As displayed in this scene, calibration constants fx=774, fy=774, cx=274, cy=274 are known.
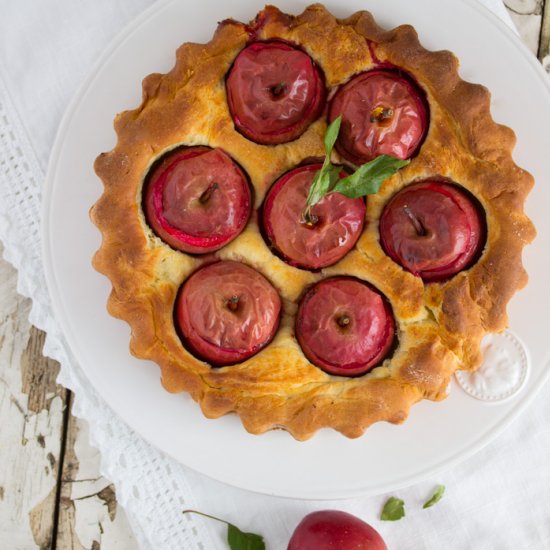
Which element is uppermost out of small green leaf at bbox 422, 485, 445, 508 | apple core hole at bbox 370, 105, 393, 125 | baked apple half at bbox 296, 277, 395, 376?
apple core hole at bbox 370, 105, 393, 125

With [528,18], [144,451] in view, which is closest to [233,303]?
[144,451]

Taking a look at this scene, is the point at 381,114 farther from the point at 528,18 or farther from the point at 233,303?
the point at 528,18

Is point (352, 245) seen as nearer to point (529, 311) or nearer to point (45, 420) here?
point (529, 311)

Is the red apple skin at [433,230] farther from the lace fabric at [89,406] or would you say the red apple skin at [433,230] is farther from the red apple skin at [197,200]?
the lace fabric at [89,406]

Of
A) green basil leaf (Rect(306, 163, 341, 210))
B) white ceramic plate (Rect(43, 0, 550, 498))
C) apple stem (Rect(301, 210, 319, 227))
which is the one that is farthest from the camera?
white ceramic plate (Rect(43, 0, 550, 498))

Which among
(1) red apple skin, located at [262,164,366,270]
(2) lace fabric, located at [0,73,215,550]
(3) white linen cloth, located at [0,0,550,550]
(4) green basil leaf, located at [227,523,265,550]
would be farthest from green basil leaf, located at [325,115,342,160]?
(4) green basil leaf, located at [227,523,265,550]

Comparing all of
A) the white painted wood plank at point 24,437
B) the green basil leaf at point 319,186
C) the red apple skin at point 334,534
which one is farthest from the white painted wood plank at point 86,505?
the green basil leaf at point 319,186

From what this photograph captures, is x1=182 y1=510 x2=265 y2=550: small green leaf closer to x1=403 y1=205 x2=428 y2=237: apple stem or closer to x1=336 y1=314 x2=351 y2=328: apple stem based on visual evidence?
x1=336 y1=314 x2=351 y2=328: apple stem
